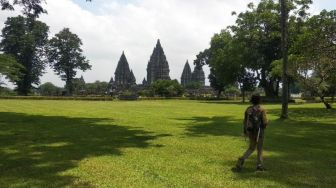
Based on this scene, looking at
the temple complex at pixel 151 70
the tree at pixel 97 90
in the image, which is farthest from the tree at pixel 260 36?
the temple complex at pixel 151 70

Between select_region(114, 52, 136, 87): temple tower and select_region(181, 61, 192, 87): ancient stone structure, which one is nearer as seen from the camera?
select_region(114, 52, 136, 87): temple tower

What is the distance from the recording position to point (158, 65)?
5413 inches

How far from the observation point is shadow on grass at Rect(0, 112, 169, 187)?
9.29 meters

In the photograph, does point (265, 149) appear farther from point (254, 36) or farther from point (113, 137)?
point (254, 36)

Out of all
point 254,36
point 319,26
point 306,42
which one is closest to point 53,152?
point 306,42

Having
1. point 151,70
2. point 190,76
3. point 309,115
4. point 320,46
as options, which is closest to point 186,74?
point 190,76

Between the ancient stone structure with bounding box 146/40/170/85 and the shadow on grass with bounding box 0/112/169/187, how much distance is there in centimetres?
11453

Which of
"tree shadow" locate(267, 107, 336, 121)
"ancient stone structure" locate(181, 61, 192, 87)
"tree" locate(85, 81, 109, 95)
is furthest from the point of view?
"ancient stone structure" locate(181, 61, 192, 87)

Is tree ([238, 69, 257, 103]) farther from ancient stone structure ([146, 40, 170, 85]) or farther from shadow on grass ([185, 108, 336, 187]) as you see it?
ancient stone structure ([146, 40, 170, 85])

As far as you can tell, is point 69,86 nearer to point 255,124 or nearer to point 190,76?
point 190,76

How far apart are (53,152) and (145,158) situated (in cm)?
273

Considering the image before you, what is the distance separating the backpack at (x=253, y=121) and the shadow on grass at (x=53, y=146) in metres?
3.84

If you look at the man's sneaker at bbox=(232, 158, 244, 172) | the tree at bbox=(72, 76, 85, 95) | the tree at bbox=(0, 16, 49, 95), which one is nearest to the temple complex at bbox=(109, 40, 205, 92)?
the tree at bbox=(72, 76, 85, 95)

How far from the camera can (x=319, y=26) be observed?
27.2m
